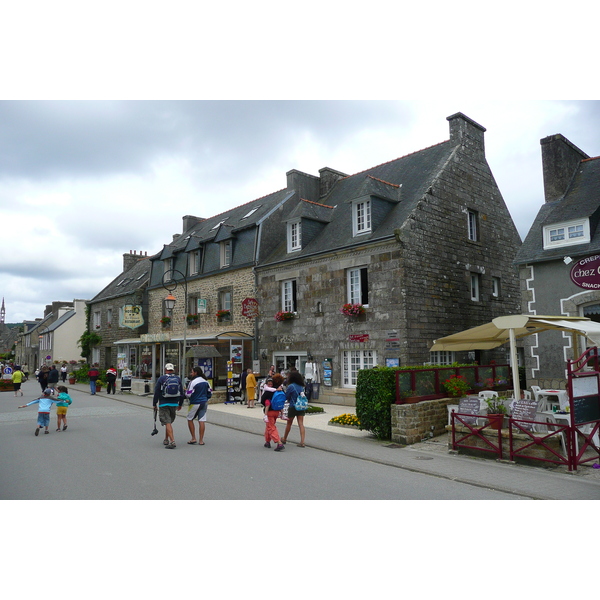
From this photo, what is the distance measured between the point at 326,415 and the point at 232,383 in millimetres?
5103

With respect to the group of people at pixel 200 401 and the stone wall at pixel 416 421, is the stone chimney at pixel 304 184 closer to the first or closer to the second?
the stone wall at pixel 416 421

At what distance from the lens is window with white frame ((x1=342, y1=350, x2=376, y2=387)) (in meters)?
17.3

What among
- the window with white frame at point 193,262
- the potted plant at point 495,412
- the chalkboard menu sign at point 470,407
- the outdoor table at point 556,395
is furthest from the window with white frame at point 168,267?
the outdoor table at point 556,395

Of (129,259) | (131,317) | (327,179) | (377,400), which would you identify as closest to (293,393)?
(377,400)

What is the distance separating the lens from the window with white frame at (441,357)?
17.2 meters

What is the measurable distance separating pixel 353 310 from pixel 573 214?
288 inches

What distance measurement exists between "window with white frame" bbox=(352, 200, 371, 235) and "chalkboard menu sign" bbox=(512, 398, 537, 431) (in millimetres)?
10021

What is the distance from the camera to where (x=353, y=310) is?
57.1ft

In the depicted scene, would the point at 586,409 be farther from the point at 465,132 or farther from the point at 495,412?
the point at 465,132

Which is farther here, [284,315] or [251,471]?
[284,315]

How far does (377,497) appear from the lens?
6648 millimetres

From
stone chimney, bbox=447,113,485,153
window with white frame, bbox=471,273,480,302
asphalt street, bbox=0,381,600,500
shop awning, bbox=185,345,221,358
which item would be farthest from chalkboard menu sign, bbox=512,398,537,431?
stone chimney, bbox=447,113,485,153

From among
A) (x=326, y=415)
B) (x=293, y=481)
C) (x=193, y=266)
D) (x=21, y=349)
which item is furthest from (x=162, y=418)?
(x=21, y=349)

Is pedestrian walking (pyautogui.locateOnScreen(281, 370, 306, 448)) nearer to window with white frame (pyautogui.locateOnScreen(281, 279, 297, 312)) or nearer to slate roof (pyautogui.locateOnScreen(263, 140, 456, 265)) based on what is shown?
slate roof (pyautogui.locateOnScreen(263, 140, 456, 265))
